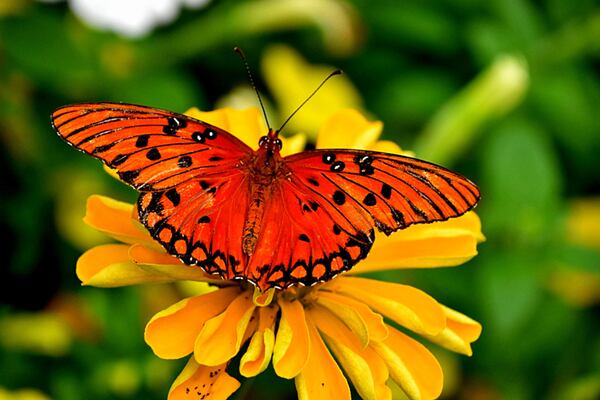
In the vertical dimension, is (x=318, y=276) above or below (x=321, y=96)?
below

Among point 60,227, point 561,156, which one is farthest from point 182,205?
point 561,156

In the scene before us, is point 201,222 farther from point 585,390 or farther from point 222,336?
point 585,390

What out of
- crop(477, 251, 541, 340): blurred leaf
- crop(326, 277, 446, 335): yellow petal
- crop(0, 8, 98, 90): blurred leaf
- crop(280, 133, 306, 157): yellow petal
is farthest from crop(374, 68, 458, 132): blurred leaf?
crop(326, 277, 446, 335): yellow petal

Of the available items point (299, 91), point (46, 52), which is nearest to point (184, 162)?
point (46, 52)

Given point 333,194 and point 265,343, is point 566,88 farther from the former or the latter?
point 265,343

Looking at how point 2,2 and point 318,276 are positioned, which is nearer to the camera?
point 318,276
